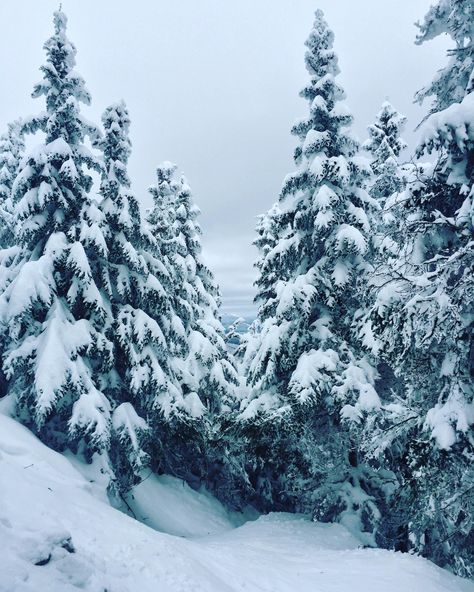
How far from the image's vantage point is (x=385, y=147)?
19359 mm

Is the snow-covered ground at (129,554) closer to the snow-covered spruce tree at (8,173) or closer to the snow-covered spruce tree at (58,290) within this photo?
the snow-covered spruce tree at (58,290)

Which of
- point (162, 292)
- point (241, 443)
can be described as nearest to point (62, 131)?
point (162, 292)

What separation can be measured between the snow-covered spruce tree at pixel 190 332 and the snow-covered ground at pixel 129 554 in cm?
515

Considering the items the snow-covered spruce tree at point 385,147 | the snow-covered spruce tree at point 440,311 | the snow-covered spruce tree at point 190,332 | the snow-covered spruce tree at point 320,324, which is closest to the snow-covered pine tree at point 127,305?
the snow-covered spruce tree at point 190,332

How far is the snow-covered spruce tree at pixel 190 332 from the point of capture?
1717cm

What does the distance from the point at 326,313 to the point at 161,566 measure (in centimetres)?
895

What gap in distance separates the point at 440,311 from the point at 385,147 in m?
15.4

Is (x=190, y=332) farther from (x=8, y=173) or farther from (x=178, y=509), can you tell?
(x=8, y=173)

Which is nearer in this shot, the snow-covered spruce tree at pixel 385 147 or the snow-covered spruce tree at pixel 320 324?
the snow-covered spruce tree at pixel 320 324

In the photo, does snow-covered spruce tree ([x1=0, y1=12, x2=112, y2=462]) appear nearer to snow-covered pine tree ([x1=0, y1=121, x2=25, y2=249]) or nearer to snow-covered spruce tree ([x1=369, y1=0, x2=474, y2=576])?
snow-covered spruce tree ([x1=369, y1=0, x2=474, y2=576])

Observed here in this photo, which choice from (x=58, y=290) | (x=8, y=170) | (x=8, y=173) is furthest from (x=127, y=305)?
(x=8, y=170)

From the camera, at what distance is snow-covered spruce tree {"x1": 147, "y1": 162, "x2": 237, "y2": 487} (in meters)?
17.2

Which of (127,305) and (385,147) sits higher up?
(385,147)

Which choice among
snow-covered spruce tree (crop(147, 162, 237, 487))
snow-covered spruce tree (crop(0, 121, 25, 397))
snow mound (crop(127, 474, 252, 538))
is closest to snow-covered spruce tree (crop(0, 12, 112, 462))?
snow-covered spruce tree (crop(147, 162, 237, 487))
